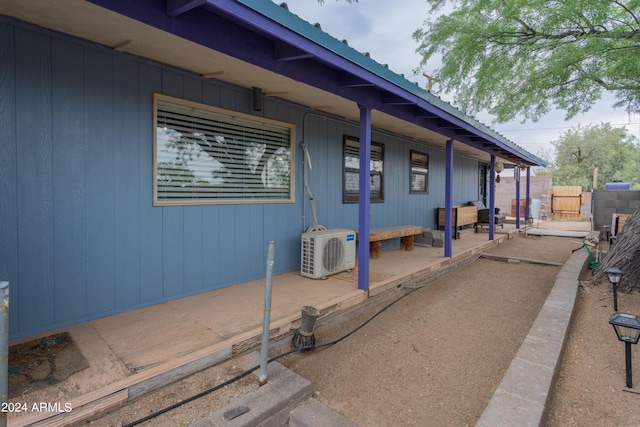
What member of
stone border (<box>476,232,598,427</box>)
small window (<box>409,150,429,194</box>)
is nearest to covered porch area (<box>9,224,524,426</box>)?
stone border (<box>476,232,598,427</box>)

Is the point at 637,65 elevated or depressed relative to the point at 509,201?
elevated

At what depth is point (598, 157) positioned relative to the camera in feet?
82.4

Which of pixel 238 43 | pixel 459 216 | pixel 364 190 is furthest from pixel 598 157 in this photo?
pixel 238 43

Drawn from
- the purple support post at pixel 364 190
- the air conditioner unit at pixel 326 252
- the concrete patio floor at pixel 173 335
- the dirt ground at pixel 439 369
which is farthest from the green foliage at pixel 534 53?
the concrete patio floor at pixel 173 335

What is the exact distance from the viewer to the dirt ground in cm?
189

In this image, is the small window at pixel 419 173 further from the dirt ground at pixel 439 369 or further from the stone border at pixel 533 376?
the stone border at pixel 533 376

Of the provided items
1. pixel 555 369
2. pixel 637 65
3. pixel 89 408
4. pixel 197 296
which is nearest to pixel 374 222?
pixel 197 296

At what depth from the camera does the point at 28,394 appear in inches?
67.9

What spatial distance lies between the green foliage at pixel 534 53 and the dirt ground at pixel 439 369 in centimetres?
341

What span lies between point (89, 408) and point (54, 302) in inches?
46.7

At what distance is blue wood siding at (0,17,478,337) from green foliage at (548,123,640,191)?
29164 millimetres

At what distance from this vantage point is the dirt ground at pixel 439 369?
1.89 metres

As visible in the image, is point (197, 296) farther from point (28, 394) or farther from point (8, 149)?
point (8, 149)

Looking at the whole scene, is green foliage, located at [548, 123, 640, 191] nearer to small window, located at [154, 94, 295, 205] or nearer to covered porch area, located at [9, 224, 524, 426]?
small window, located at [154, 94, 295, 205]
